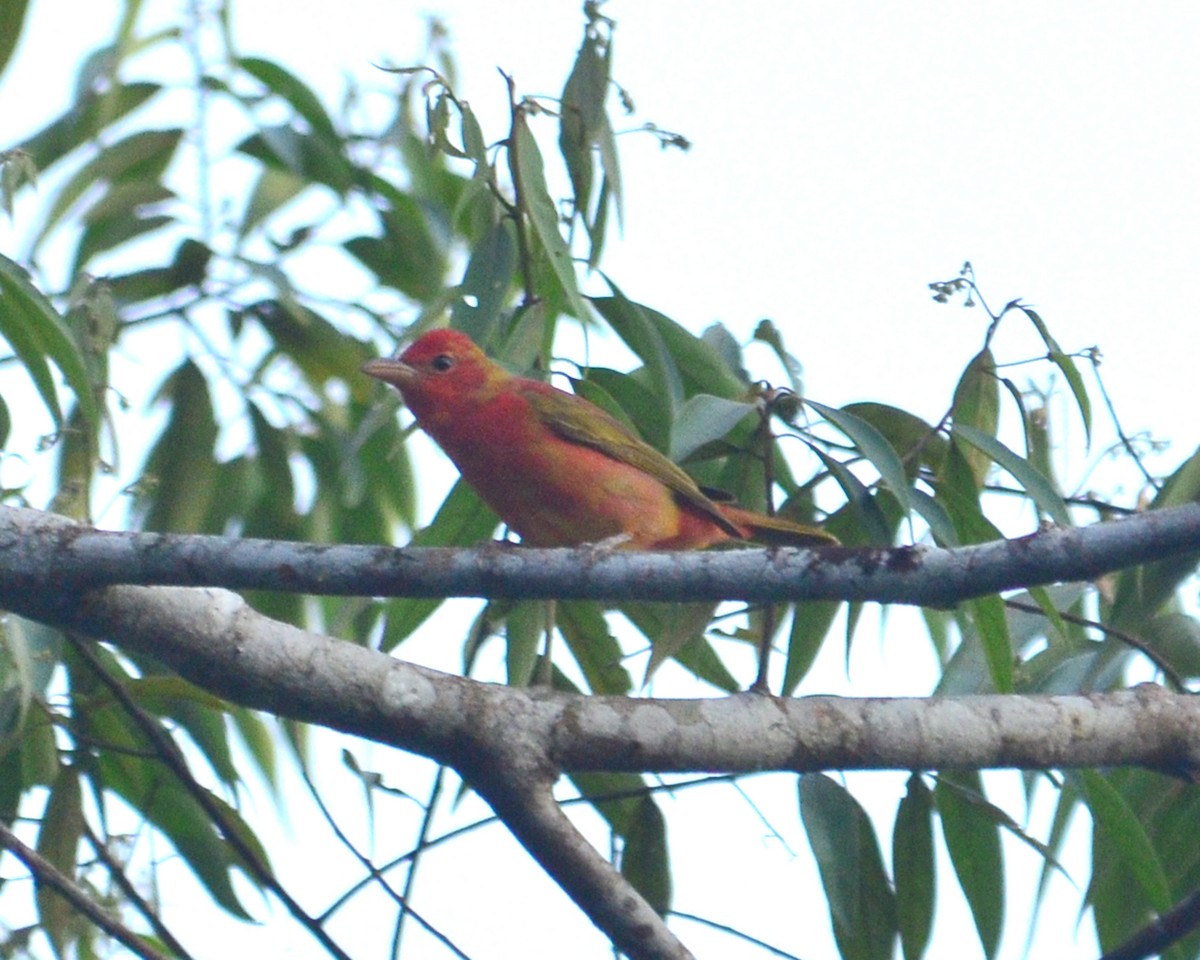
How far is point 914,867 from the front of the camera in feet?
13.0

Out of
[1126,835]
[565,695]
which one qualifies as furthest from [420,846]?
[1126,835]

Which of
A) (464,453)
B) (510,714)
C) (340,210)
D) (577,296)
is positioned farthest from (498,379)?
(510,714)

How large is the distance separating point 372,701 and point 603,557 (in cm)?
55

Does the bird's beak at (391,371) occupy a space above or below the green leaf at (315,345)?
below

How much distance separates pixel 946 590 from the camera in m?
2.99

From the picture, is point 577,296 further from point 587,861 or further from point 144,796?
point 144,796

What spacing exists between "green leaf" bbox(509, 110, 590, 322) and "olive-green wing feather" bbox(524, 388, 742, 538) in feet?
3.35

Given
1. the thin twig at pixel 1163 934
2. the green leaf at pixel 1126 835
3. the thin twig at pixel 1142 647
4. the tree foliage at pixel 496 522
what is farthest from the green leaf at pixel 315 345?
the thin twig at pixel 1163 934

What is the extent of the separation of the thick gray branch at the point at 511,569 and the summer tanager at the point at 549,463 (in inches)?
60.8

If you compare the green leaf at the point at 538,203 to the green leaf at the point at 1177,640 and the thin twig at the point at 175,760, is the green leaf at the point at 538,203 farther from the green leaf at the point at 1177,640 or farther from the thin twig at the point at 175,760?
the green leaf at the point at 1177,640

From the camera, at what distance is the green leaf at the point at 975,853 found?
390 cm

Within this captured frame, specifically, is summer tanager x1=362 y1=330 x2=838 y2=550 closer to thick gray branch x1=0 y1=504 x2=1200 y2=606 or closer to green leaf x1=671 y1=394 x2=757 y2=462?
green leaf x1=671 y1=394 x2=757 y2=462

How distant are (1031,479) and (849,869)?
38.6 inches

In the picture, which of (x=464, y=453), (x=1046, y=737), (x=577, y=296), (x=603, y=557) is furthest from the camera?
(x=464, y=453)
